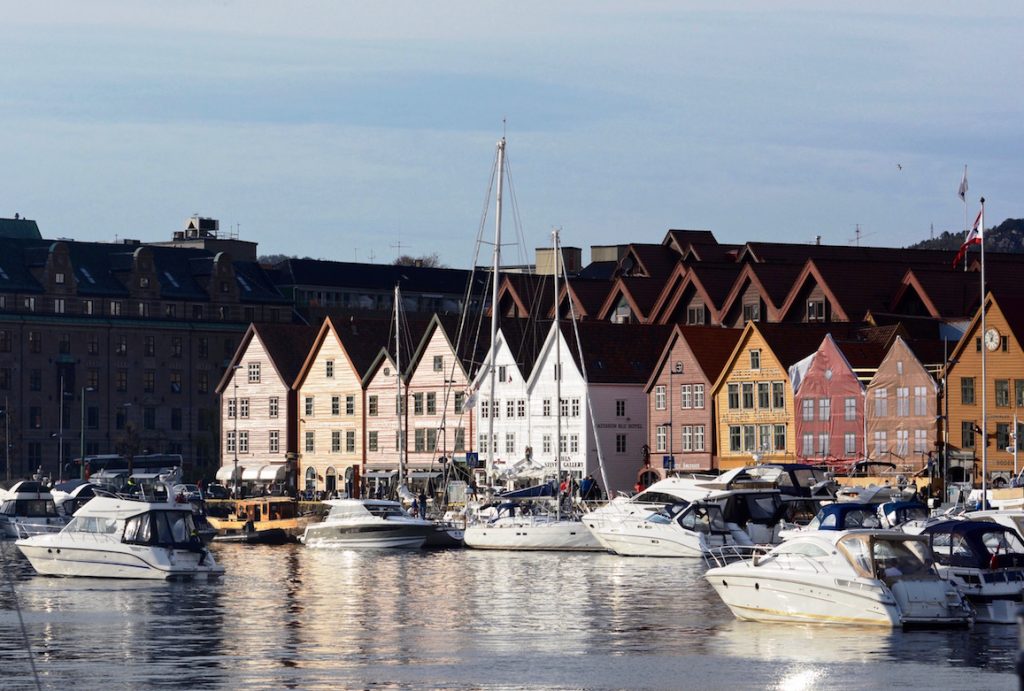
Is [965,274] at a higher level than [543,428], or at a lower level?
higher

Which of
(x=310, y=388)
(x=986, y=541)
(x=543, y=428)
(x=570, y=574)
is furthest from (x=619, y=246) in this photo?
(x=986, y=541)

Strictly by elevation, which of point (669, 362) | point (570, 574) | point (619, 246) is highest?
point (619, 246)

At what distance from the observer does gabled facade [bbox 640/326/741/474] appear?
4373 inches

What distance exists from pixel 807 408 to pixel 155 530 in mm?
49221

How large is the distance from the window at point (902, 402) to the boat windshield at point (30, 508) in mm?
42782

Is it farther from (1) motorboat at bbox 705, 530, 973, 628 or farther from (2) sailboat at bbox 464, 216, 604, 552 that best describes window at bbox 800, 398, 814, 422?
(1) motorboat at bbox 705, 530, 973, 628

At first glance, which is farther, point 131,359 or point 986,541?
point 131,359

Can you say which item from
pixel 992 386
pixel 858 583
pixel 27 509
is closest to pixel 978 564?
pixel 858 583

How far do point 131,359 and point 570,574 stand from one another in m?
103

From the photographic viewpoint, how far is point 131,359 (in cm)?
16662

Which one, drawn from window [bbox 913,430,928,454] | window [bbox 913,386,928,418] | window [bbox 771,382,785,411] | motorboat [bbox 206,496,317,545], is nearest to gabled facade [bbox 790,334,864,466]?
window [bbox 771,382,785,411]

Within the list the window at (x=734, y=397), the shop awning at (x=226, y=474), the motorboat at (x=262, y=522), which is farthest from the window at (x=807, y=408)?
the shop awning at (x=226, y=474)

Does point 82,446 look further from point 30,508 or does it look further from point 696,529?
point 696,529

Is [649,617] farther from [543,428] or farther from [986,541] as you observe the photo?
[543,428]
